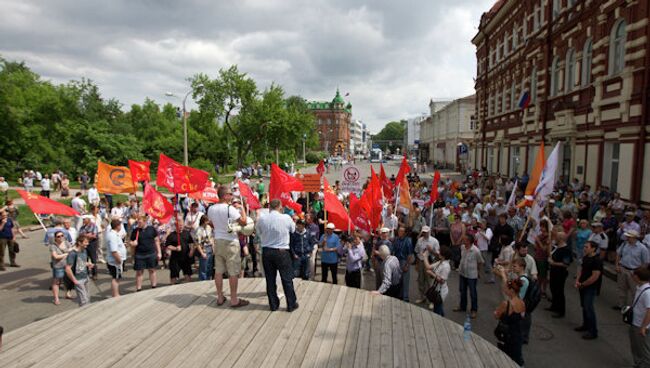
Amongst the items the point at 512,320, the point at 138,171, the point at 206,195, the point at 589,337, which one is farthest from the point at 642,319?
the point at 138,171

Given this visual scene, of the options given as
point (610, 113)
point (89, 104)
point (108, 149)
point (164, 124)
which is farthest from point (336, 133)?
point (610, 113)

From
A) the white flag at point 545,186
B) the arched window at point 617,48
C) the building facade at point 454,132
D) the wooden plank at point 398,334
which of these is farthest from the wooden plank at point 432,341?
the building facade at point 454,132

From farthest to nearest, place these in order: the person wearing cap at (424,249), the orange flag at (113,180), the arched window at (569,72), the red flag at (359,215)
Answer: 1. the arched window at (569,72)
2. the orange flag at (113,180)
3. the red flag at (359,215)
4. the person wearing cap at (424,249)

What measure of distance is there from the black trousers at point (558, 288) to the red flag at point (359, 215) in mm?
3950

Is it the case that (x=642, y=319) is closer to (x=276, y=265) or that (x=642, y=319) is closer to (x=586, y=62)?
(x=276, y=265)

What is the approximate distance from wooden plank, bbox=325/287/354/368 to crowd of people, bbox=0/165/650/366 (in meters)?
0.60

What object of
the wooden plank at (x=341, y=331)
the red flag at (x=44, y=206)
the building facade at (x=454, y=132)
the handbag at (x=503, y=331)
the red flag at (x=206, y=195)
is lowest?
the wooden plank at (x=341, y=331)

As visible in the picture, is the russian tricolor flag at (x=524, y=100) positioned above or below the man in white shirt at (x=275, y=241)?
above

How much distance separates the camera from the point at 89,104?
163 feet

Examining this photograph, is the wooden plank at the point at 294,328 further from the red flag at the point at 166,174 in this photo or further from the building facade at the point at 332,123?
the building facade at the point at 332,123

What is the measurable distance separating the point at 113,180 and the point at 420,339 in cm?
992

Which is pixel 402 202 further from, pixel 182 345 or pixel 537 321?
pixel 182 345

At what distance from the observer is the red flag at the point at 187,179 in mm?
10281

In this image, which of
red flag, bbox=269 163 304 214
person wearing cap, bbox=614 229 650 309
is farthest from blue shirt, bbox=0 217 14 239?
person wearing cap, bbox=614 229 650 309
